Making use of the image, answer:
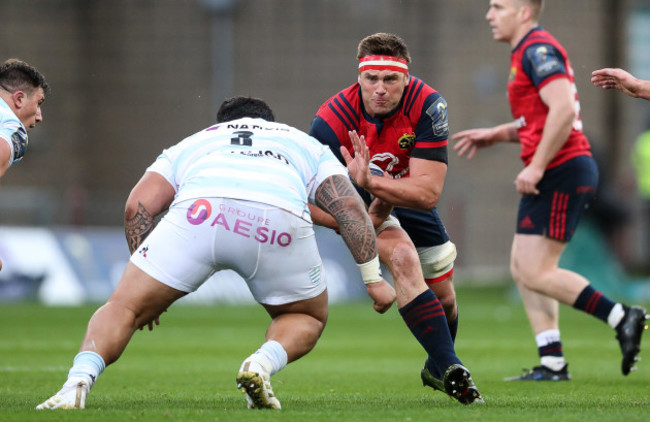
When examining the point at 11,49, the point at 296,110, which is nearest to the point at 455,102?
the point at 296,110

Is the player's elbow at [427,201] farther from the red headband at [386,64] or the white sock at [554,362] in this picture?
the white sock at [554,362]

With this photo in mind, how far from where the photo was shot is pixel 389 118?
7.03m

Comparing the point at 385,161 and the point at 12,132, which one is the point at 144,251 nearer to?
the point at 12,132

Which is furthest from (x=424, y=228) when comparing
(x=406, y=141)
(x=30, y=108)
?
(x=30, y=108)

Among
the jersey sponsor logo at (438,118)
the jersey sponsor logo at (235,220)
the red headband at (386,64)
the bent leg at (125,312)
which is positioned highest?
the red headband at (386,64)

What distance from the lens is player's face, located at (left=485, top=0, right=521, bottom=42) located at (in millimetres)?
8219

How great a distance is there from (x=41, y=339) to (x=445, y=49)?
1948cm

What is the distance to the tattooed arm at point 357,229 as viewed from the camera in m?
6.04

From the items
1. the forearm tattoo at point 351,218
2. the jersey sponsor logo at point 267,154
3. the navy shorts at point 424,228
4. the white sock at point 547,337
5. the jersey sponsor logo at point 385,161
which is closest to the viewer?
the jersey sponsor logo at point 267,154

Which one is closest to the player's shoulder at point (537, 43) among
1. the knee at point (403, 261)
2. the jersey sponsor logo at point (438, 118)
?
the jersey sponsor logo at point (438, 118)

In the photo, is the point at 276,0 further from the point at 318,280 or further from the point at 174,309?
the point at 318,280

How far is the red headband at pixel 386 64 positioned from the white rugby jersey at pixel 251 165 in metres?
0.94

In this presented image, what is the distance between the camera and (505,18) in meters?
8.24

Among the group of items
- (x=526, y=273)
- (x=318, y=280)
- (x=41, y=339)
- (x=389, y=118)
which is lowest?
(x=41, y=339)
